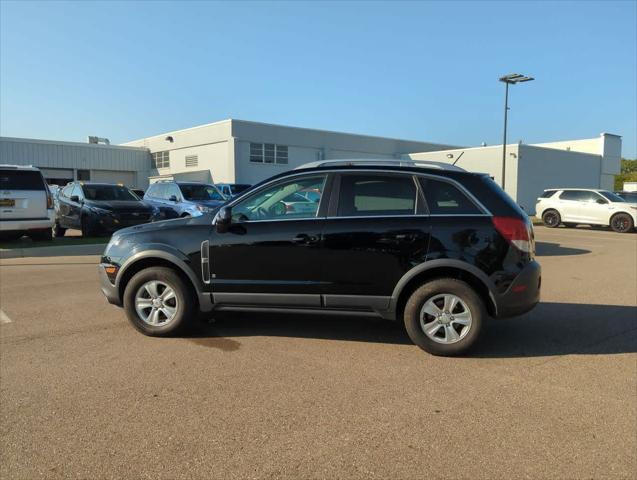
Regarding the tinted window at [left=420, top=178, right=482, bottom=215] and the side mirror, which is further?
the side mirror

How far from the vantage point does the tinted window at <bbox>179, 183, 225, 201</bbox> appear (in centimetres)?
1487

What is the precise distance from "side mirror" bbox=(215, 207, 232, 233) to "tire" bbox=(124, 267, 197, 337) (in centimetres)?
72

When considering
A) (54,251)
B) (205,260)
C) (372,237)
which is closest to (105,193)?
(54,251)

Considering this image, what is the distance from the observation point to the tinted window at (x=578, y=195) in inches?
824

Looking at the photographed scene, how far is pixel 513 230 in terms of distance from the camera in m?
4.58

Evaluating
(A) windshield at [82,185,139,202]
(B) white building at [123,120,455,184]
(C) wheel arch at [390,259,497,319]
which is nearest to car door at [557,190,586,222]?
(A) windshield at [82,185,139,202]

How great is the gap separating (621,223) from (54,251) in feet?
66.1

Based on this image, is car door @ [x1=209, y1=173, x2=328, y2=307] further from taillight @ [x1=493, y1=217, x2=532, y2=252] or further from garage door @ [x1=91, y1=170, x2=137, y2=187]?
garage door @ [x1=91, y1=170, x2=137, y2=187]

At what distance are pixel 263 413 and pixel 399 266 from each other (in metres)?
1.90

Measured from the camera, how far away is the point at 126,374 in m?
4.20

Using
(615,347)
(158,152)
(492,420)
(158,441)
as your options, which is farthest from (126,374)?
(158,152)

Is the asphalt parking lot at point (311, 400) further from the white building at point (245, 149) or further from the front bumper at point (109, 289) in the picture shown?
the white building at point (245, 149)

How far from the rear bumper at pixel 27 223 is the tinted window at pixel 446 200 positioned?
11.5 metres

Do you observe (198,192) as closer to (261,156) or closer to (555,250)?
(555,250)
